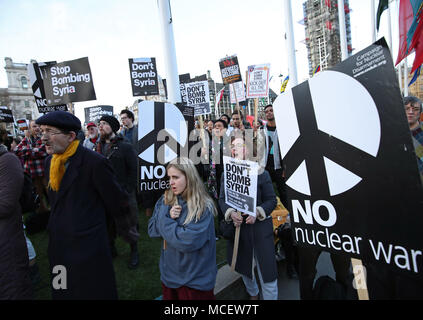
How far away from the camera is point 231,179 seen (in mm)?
2555

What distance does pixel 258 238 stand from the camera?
8.42 ft

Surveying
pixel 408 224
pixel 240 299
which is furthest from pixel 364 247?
pixel 240 299

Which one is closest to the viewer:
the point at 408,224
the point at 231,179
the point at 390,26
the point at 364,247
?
the point at 408,224

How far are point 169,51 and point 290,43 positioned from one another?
4448 millimetres

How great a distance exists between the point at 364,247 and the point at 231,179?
5.00 feet

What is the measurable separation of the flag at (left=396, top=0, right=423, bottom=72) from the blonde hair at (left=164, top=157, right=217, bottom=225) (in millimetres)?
2762

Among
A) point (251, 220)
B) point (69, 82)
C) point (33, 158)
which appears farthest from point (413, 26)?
point (33, 158)

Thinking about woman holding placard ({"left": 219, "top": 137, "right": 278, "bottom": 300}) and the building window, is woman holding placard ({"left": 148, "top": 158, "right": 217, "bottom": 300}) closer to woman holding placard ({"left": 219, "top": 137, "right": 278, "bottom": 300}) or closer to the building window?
woman holding placard ({"left": 219, "top": 137, "right": 278, "bottom": 300})

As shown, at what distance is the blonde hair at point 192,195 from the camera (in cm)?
205

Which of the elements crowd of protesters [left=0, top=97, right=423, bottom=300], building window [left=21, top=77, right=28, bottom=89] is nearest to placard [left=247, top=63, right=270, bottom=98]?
crowd of protesters [left=0, top=97, right=423, bottom=300]

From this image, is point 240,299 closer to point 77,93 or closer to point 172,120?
point 172,120

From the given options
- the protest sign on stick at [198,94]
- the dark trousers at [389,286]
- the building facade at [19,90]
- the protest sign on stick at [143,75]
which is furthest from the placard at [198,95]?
the building facade at [19,90]

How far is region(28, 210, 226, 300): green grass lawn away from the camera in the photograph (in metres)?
2.71
